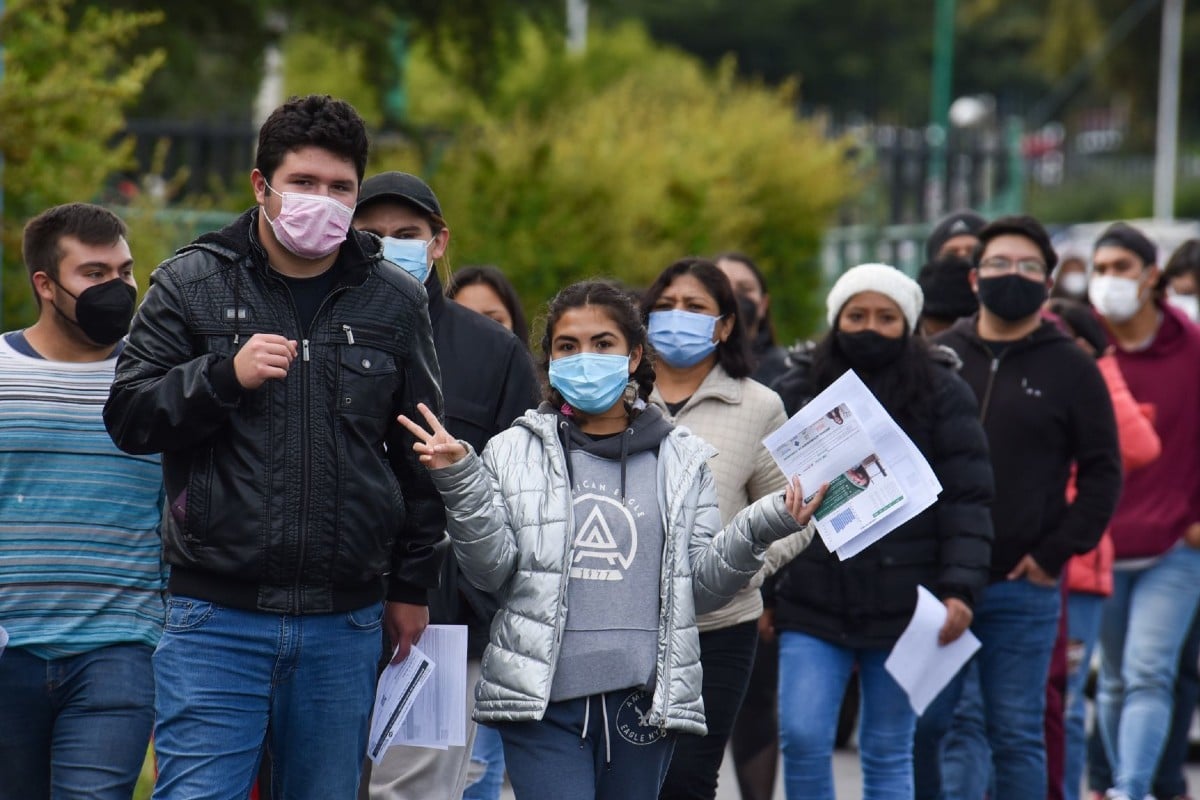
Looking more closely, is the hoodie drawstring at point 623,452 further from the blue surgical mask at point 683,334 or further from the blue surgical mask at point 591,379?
the blue surgical mask at point 683,334

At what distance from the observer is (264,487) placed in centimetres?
421

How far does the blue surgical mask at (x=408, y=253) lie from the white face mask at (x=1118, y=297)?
3766 mm

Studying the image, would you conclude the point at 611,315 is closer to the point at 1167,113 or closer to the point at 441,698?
the point at 441,698

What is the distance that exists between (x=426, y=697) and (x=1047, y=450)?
2.91 meters

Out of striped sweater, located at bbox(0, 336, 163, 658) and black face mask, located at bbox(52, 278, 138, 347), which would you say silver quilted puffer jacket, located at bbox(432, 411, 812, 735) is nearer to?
striped sweater, located at bbox(0, 336, 163, 658)

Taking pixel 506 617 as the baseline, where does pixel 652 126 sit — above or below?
above

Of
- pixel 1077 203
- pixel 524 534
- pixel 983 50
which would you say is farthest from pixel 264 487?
pixel 983 50

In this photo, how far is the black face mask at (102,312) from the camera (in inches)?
194

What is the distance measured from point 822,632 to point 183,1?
11071 millimetres

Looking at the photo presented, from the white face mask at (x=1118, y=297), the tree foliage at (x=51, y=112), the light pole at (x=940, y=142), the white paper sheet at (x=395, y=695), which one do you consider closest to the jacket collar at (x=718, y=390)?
the white paper sheet at (x=395, y=695)

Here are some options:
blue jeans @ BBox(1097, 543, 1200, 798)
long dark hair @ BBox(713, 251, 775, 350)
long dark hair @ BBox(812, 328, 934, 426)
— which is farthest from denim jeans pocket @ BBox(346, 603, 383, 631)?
blue jeans @ BBox(1097, 543, 1200, 798)

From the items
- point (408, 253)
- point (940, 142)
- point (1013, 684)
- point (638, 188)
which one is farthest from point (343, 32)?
point (408, 253)

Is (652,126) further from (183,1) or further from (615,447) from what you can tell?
(615,447)

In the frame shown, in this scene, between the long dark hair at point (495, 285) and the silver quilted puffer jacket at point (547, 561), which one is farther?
the long dark hair at point (495, 285)
